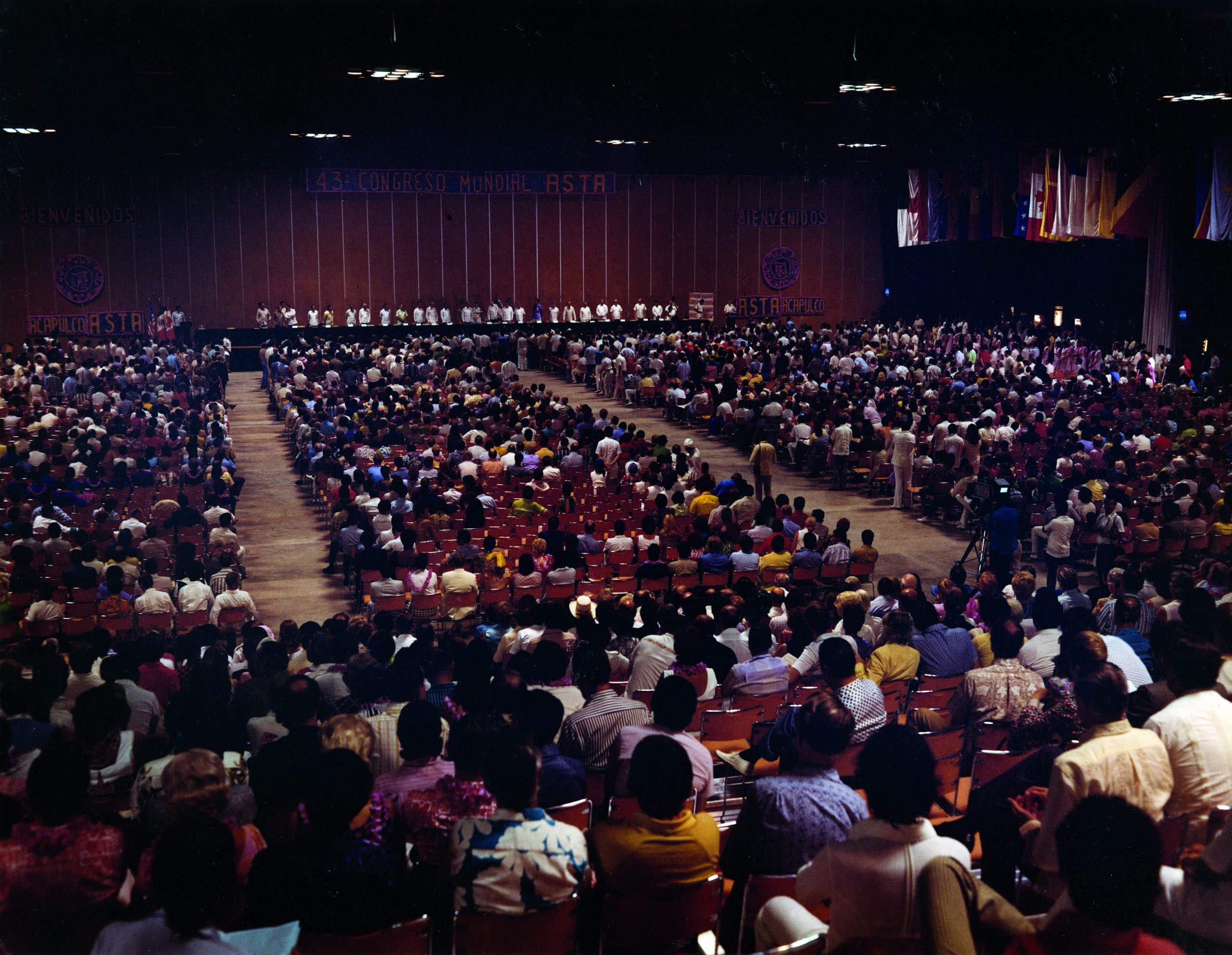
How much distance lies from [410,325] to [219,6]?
78.2 feet

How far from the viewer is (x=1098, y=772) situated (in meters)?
4.04

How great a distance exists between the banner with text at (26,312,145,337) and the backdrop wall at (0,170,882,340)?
9.1 inches

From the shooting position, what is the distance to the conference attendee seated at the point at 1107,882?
2.94m

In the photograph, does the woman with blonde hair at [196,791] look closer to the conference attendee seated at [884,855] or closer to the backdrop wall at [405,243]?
the conference attendee seated at [884,855]

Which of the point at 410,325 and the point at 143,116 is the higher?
the point at 143,116

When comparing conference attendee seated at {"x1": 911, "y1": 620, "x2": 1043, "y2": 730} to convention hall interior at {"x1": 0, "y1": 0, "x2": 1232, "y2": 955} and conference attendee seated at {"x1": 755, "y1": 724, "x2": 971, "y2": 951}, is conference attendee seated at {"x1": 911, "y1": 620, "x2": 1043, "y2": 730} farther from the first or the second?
conference attendee seated at {"x1": 755, "y1": 724, "x2": 971, "y2": 951}

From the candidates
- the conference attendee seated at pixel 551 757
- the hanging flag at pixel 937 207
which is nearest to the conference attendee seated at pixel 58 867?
the conference attendee seated at pixel 551 757

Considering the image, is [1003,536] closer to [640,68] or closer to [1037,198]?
[640,68]

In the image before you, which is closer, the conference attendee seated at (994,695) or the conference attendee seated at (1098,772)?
the conference attendee seated at (1098,772)

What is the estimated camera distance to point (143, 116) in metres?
22.8

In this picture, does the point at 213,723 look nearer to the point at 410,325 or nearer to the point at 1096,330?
the point at 1096,330

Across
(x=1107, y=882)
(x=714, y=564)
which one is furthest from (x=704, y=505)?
(x=1107, y=882)

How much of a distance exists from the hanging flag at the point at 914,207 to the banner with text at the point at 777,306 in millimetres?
5927

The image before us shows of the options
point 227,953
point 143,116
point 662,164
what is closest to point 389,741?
point 227,953
